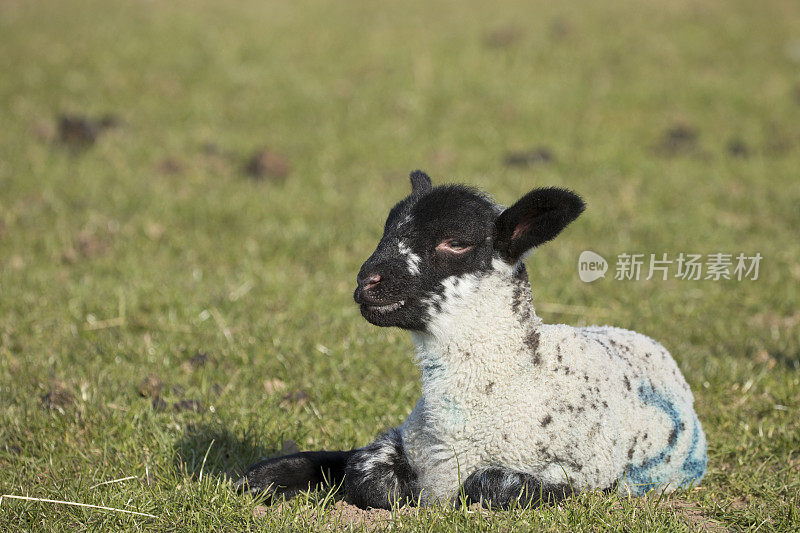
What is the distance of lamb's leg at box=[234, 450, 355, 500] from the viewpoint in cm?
506

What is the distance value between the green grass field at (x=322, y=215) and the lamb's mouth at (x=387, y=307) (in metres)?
1.06

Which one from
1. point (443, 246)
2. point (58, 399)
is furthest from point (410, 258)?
point (58, 399)

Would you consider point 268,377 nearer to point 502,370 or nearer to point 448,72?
point 502,370

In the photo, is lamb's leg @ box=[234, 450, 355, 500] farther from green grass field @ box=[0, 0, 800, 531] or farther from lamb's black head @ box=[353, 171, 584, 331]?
lamb's black head @ box=[353, 171, 584, 331]

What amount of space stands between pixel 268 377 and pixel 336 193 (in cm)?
616

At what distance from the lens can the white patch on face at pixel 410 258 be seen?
460cm

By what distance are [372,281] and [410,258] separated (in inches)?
9.1

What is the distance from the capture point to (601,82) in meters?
17.7

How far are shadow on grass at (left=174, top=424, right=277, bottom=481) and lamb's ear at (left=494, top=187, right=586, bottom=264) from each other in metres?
2.21

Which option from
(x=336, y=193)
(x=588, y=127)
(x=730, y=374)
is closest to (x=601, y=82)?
(x=588, y=127)

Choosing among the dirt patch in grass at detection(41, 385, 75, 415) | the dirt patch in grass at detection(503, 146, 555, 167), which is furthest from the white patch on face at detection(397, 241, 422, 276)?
the dirt patch in grass at detection(503, 146, 555, 167)

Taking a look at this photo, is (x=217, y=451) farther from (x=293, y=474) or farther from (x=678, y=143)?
(x=678, y=143)

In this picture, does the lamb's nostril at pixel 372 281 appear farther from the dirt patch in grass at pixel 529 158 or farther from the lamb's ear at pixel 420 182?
the dirt patch in grass at pixel 529 158

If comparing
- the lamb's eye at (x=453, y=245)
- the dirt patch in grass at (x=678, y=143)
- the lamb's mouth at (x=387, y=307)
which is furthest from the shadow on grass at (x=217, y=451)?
the dirt patch in grass at (x=678, y=143)
